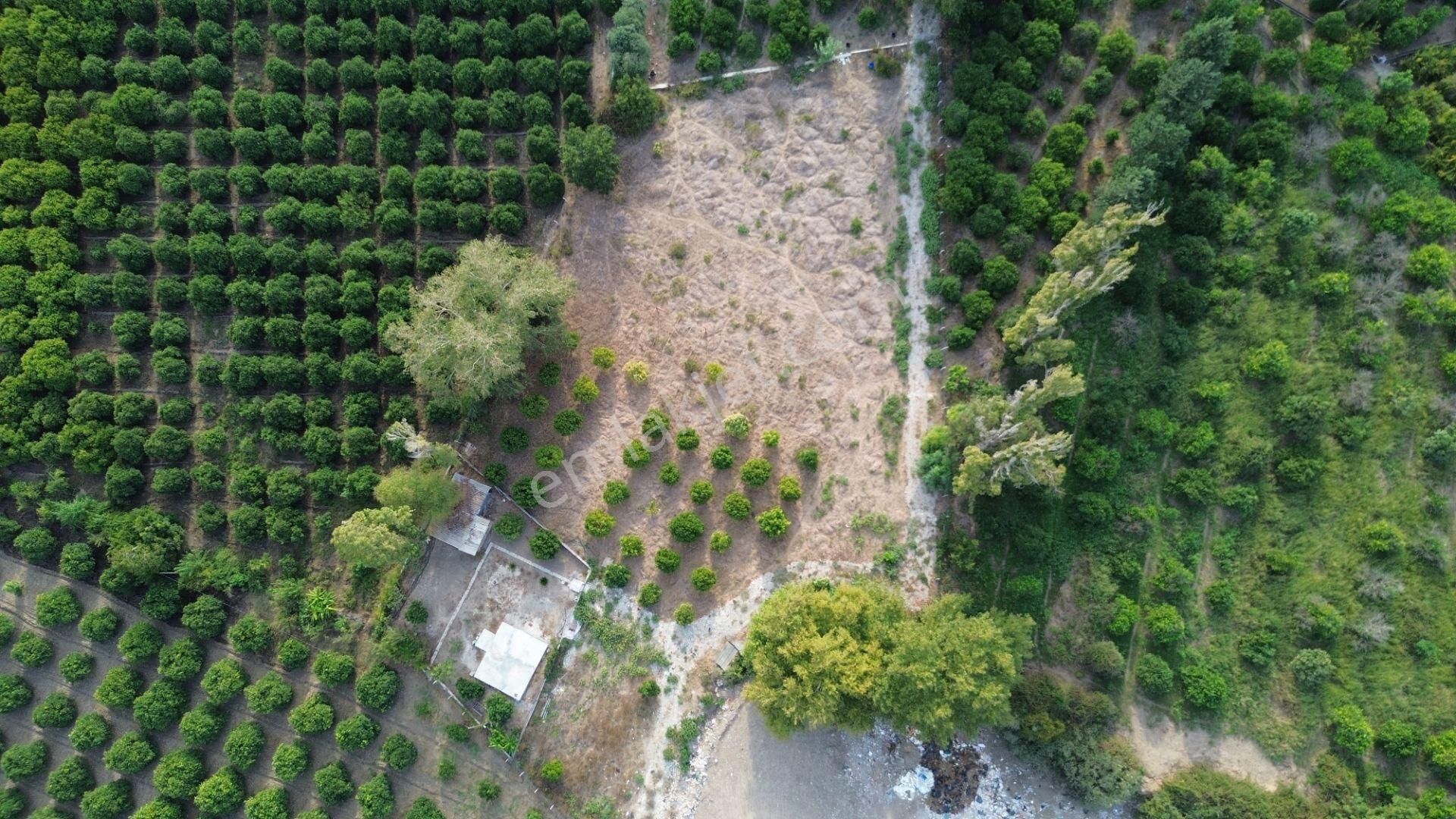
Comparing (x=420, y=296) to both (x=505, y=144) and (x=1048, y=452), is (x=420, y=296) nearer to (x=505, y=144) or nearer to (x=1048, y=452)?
(x=505, y=144)

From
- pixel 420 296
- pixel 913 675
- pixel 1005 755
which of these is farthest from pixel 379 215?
pixel 1005 755

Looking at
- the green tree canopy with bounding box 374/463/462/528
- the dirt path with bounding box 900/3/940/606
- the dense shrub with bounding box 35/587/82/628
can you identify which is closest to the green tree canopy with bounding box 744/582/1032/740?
the dirt path with bounding box 900/3/940/606

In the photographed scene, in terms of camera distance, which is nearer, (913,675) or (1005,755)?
(913,675)

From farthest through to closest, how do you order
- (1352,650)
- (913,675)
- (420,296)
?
(1352,650)
(420,296)
(913,675)

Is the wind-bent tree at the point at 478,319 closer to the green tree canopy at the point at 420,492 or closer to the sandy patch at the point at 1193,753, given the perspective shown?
the green tree canopy at the point at 420,492

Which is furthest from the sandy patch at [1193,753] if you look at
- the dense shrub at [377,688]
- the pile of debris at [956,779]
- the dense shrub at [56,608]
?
the dense shrub at [56,608]

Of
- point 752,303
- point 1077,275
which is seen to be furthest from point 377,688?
point 1077,275

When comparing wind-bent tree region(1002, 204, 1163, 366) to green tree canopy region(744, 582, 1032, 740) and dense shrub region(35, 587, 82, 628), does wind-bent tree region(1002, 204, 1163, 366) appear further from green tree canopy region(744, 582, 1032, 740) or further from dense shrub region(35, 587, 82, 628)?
dense shrub region(35, 587, 82, 628)
